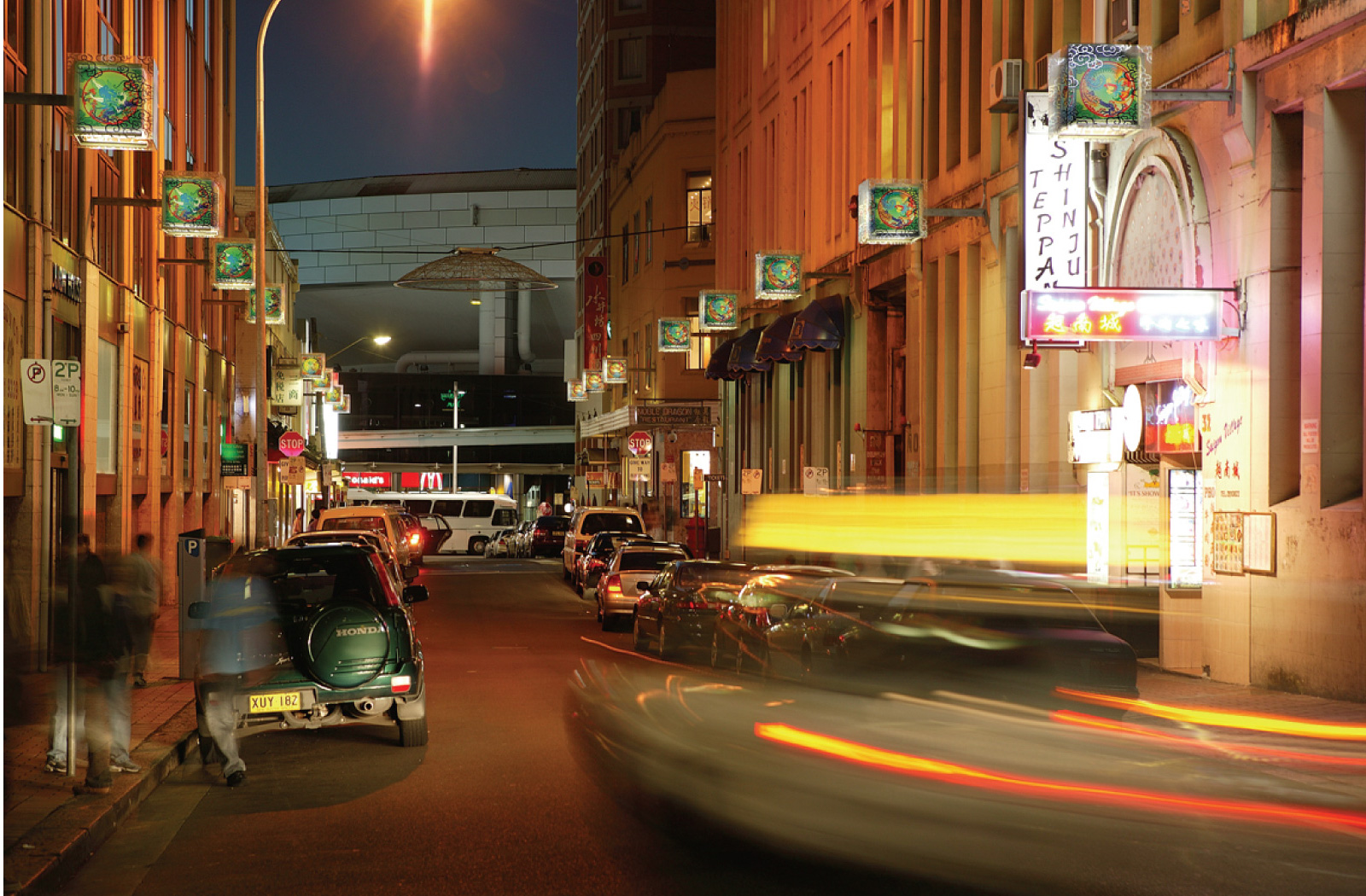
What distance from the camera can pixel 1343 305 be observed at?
1388cm

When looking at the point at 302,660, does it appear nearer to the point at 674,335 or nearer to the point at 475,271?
the point at 674,335

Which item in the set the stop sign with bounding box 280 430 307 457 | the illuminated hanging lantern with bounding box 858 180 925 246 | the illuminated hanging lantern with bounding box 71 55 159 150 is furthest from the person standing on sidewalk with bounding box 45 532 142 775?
the stop sign with bounding box 280 430 307 457

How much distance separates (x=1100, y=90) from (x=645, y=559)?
36.0ft

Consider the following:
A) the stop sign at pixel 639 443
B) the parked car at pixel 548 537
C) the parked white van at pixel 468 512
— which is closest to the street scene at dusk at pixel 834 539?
the stop sign at pixel 639 443

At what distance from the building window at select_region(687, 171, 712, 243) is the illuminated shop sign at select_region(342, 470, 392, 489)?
50621 millimetres

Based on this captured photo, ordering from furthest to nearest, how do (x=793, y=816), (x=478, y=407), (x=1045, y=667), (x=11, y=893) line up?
(x=478, y=407)
(x=1045, y=667)
(x=793, y=816)
(x=11, y=893)

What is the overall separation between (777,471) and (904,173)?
11.3 meters

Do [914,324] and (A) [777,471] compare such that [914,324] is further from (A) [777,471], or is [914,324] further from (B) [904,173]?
(A) [777,471]

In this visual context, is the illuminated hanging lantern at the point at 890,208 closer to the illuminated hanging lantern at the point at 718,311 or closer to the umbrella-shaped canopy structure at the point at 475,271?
the illuminated hanging lantern at the point at 718,311

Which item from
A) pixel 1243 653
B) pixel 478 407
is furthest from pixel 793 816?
pixel 478 407

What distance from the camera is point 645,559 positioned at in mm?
23062

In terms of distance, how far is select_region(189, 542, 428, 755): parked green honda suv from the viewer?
34.8ft

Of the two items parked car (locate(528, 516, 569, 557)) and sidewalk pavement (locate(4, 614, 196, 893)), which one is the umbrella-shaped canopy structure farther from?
sidewalk pavement (locate(4, 614, 196, 893))

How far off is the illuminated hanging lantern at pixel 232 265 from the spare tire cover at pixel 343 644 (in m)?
18.2
